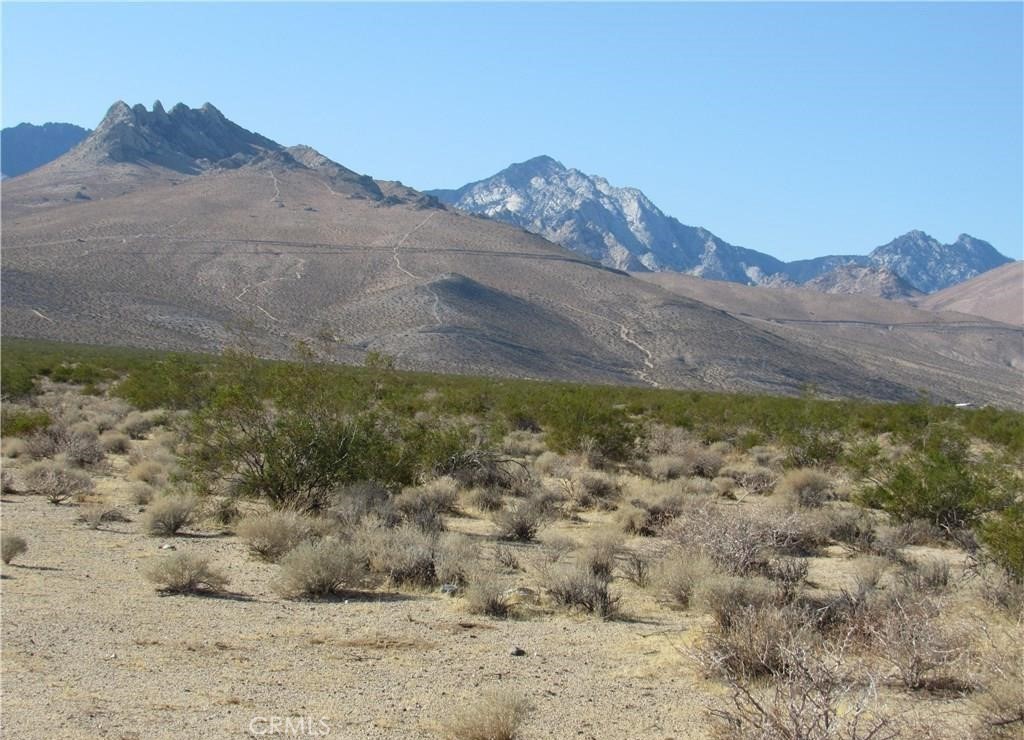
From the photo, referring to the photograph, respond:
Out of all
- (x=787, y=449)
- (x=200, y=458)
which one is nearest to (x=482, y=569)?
(x=200, y=458)

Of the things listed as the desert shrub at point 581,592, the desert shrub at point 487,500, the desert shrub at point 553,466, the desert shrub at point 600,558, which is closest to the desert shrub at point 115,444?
the desert shrub at point 553,466

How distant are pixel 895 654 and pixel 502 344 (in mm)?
78135

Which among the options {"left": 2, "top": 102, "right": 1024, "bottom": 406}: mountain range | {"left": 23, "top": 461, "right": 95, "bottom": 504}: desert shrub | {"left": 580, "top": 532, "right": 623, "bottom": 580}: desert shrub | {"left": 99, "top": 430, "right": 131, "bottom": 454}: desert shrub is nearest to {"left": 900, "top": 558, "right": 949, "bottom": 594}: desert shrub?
{"left": 580, "top": 532, "right": 623, "bottom": 580}: desert shrub

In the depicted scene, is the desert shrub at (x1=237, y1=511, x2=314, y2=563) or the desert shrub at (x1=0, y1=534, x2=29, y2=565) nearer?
the desert shrub at (x1=0, y1=534, x2=29, y2=565)

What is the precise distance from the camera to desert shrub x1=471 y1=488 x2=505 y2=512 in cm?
1716

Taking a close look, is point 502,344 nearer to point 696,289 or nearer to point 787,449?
point 787,449

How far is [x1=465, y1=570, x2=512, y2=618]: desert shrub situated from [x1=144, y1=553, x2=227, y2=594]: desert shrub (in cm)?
274

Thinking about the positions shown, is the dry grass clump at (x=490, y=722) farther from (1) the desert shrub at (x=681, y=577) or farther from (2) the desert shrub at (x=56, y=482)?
(2) the desert shrub at (x=56, y=482)

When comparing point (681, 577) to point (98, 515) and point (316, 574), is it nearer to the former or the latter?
point (316, 574)

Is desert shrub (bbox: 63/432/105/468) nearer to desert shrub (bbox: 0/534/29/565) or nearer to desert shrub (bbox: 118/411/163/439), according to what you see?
desert shrub (bbox: 118/411/163/439)

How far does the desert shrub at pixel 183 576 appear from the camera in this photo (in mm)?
10484

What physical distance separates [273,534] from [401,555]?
2.08 m

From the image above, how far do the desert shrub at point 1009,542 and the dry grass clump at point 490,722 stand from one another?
232 inches

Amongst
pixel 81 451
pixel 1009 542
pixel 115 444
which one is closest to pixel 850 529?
pixel 1009 542
